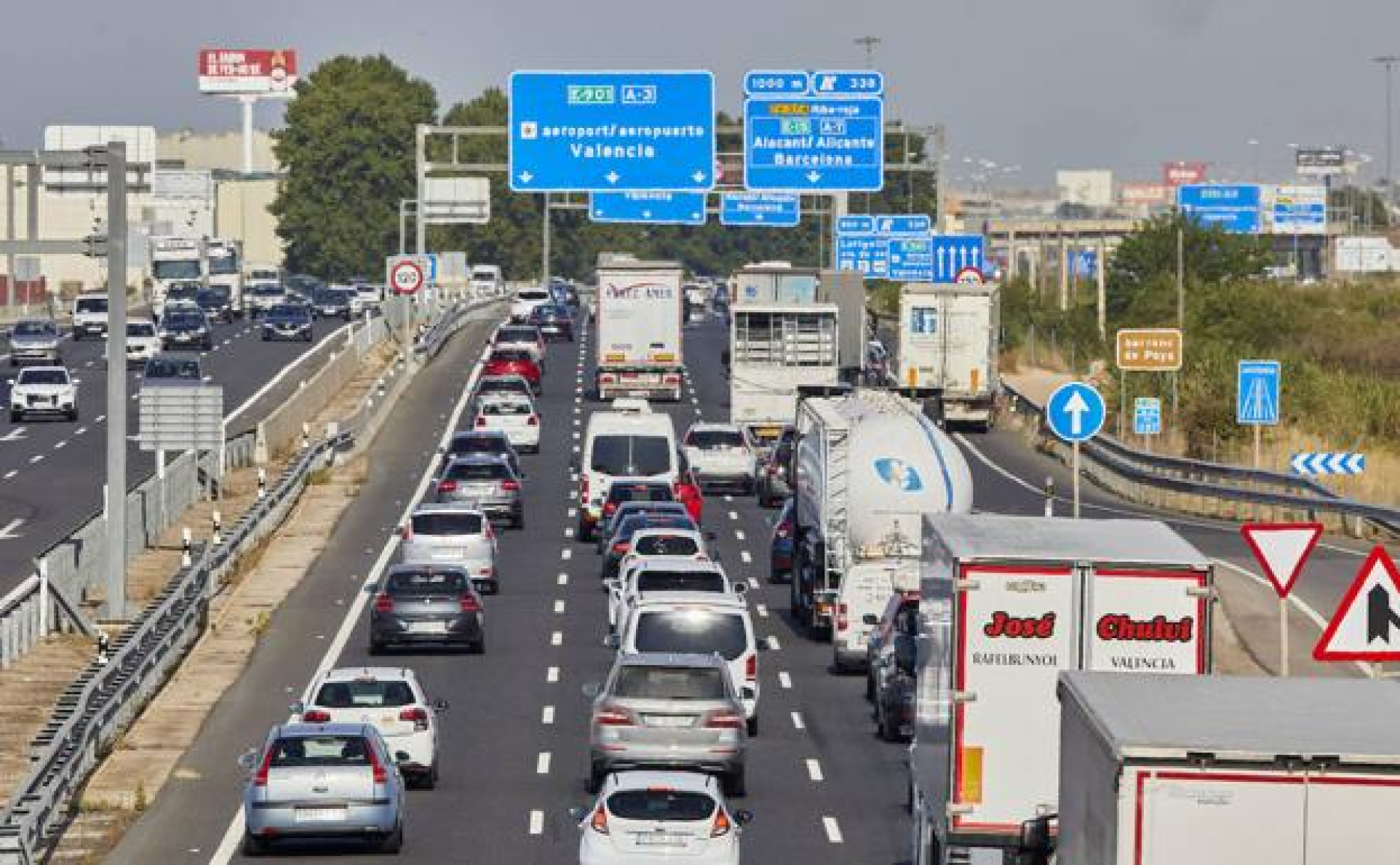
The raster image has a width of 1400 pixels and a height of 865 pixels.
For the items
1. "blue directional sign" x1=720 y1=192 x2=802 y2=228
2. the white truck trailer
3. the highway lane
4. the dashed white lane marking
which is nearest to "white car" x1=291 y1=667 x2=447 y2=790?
the dashed white lane marking

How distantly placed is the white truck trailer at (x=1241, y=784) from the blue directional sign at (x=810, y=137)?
6969 cm

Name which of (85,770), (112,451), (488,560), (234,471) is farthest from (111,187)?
(234,471)

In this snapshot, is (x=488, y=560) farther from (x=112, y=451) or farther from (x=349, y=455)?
(x=349, y=455)

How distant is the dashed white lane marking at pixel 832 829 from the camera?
98.4 ft

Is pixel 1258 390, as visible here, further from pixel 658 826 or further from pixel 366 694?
pixel 658 826

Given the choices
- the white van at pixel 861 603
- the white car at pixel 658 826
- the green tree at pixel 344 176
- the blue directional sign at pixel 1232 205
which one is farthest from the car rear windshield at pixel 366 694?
the blue directional sign at pixel 1232 205

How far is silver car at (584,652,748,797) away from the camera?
3161 cm

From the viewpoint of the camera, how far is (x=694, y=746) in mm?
31672

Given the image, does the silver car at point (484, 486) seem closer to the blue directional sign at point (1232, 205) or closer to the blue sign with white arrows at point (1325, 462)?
the blue sign with white arrows at point (1325, 462)

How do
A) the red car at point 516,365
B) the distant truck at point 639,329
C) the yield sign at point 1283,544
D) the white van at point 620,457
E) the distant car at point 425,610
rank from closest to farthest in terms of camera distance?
1. the yield sign at point 1283,544
2. the distant car at point 425,610
3. the white van at point 620,457
4. the distant truck at point 639,329
5. the red car at point 516,365

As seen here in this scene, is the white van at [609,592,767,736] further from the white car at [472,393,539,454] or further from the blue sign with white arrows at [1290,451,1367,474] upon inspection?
the white car at [472,393,539,454]

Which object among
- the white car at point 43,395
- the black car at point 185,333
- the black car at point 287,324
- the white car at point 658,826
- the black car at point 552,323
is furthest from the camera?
the black car at point 552,323

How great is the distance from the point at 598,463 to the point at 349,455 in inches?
541

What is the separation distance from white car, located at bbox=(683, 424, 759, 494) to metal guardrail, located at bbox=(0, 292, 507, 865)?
37.1 feet
